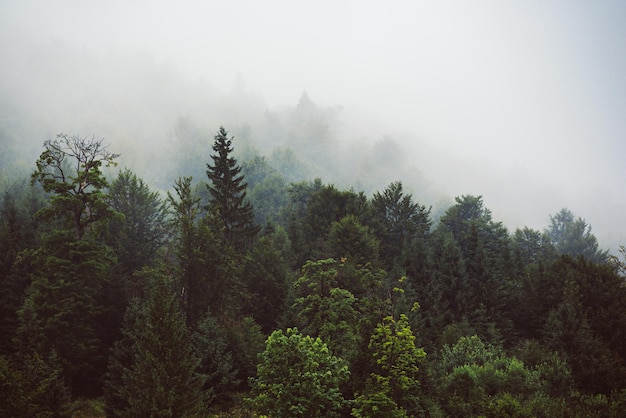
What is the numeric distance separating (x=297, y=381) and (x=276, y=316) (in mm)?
19521

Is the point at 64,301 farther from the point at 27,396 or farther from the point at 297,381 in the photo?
the point at 297,381

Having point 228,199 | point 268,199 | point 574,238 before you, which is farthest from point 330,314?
point 574,238

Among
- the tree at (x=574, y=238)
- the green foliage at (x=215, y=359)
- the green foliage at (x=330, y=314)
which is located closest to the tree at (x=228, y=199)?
the green foliage at (x=215, y=359)

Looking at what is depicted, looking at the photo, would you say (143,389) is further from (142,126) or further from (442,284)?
(142,126)

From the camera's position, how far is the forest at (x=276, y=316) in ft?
55.9

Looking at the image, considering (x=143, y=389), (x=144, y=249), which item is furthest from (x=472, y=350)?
(x=144, y=249)

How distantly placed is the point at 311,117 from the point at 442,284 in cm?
12386

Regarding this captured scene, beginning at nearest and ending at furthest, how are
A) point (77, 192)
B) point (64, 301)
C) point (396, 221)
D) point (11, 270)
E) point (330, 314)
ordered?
1. point (330, 314)
2. point (64, 301)
3. point (77, 192)
4. point (11, 270)
5. point (396, 221)

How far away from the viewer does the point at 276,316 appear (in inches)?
1383

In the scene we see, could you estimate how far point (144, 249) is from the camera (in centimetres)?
4103

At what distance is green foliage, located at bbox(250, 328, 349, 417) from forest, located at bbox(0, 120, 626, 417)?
8 cm

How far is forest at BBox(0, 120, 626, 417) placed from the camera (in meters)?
17.0

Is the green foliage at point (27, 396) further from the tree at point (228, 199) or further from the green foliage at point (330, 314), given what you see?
the tree at point (228, 199)

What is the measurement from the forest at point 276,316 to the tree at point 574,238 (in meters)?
42.6
